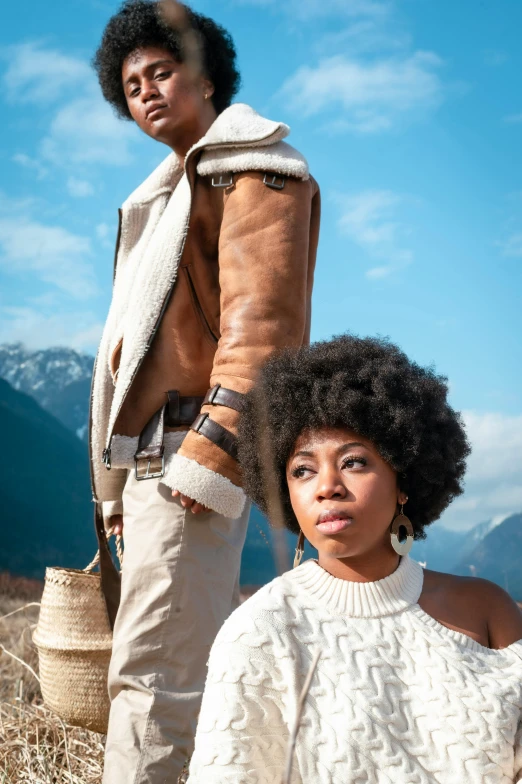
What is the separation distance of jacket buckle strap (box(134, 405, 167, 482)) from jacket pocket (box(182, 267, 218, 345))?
0.27 m

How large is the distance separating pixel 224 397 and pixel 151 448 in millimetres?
296

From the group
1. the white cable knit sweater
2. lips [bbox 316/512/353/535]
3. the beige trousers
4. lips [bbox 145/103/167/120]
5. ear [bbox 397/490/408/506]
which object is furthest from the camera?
lips [bbox 145/103/167/120]

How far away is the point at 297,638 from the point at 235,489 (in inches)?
29.9

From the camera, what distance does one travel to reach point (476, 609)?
1706 mm

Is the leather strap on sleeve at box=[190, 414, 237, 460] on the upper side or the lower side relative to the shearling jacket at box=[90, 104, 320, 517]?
lower

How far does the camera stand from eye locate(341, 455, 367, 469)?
5.58 ft

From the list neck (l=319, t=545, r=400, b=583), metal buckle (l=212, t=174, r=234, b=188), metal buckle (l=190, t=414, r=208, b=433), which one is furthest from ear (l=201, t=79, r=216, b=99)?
neck (l=319, t=545, r=400, b=583)

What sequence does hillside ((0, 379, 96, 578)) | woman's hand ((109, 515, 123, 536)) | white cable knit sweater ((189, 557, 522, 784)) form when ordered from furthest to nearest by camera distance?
hillside ((0, 379, 96, 578)), woman's hand ((109, 515, 123, 536)), white cable knit sweater ((189, 557, 522, 784))

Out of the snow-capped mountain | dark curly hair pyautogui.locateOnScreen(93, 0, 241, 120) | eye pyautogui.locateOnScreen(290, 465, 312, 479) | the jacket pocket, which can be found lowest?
eye pyautogui.locateOnScreen(290, 465, 312, 479)

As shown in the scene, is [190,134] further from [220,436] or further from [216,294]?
[220,436]

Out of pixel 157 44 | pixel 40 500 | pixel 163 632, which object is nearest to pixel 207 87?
pixel 157 44

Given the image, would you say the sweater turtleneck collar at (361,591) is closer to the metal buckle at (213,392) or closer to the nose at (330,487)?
the nose at (330,487)

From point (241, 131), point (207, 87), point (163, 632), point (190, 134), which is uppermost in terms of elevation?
point (207, 87)

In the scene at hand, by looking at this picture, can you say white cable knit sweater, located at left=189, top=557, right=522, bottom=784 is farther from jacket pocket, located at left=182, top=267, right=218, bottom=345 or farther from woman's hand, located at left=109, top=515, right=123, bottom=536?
woman's hand, located at left=109, top=515, right=123, bottom=536
